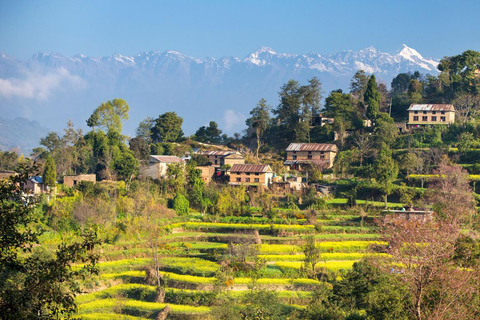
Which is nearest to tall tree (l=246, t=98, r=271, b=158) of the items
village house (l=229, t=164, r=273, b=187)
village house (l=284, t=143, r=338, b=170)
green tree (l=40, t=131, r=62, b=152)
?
village house (l=284, t=143, r=338, b=170)

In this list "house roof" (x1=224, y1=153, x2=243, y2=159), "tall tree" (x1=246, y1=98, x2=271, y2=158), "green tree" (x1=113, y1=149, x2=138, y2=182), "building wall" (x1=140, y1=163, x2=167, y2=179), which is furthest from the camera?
"tall tree" (x1=246, y1=98, x2=271, y2=158)

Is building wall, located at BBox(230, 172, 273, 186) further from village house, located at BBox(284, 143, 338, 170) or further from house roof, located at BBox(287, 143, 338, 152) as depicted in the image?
house roof, located at BBox(287, 143, 338, 152)

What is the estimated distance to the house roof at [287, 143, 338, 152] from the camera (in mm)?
50897

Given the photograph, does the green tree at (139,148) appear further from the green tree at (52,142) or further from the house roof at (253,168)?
the green tree at (52,142)

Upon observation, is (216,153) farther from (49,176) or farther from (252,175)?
(49,176)

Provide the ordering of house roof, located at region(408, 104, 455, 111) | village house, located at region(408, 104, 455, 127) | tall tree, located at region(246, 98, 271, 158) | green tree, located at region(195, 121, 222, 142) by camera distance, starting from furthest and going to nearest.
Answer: green tree, located at region(195, 121, 222, 142) → tall tree, located at region(246, 98, 271, 158) → house roof, located at region(408, 104, 455, 111) → village house, located at region(408, 104, 455, 127)

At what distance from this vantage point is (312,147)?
2036 inches

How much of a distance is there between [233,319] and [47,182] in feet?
81.7

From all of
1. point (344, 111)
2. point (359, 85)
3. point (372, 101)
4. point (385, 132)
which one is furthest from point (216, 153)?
point (359, 85)

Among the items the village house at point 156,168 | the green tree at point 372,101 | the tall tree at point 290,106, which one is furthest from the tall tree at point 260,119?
the village house at point 156,168

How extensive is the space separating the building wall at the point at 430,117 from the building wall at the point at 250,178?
17.0 m

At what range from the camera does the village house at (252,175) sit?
151 feet

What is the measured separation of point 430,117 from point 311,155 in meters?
12.5

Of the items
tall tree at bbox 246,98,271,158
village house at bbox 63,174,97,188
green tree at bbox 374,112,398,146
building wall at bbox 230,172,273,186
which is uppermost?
tall tree at bbox 246,98,271,158
